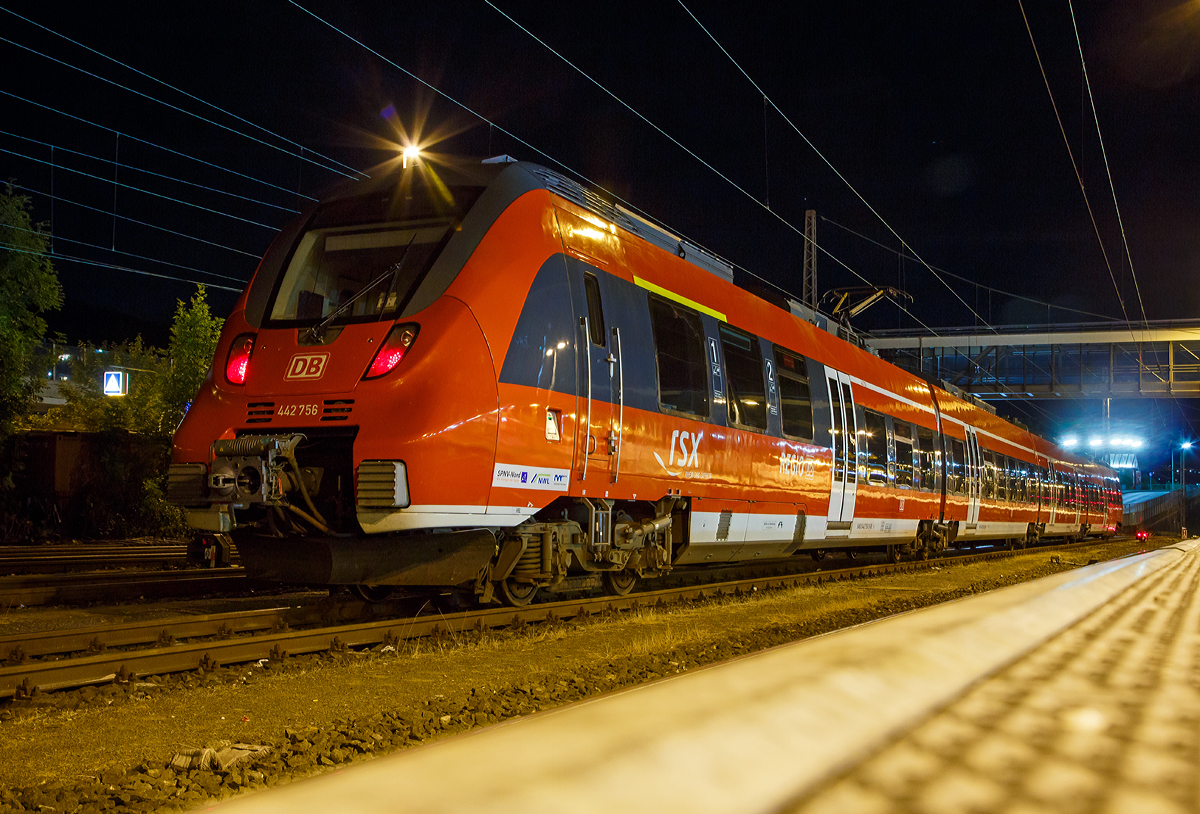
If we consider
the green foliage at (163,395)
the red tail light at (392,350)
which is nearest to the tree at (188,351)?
the green foliage at (163,395)

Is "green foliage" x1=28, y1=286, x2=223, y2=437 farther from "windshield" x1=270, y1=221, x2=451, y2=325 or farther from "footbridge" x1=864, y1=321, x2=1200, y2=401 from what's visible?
"footbridge" x1=864, y1=321, x2=1200, y2=401

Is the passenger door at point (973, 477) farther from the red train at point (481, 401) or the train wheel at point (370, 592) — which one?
the train wheel at point (370, 592)

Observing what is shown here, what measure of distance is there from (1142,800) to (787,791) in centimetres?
105

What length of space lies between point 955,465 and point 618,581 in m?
12.5

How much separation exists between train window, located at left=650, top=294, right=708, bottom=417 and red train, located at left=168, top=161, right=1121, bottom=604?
0.09 ft

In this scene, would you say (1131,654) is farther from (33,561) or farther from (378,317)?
(33,561)

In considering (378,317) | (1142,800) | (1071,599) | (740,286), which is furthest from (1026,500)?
(1142,800)

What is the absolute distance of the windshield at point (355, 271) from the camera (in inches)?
289

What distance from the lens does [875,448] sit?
48.5ft

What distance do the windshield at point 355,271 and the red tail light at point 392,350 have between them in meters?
0.22

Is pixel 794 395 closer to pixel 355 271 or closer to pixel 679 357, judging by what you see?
pixel 679 357

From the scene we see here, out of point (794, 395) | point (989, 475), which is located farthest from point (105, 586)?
point (989, 475)

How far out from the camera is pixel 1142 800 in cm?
274

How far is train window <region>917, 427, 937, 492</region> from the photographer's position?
57.3 ft
